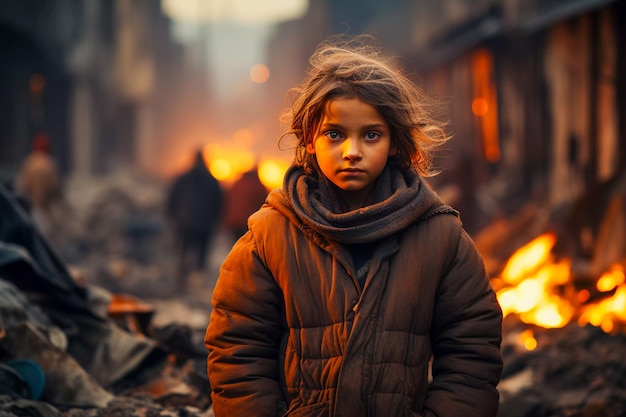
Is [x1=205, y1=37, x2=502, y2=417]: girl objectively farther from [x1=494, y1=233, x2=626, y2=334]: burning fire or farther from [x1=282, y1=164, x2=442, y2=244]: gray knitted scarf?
[x1=494, y1=233, x2=626, y2=334]: burning fire

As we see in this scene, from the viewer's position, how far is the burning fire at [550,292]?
24.5 feet

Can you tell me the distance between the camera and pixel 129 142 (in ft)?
107

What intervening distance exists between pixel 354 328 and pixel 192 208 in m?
9.62

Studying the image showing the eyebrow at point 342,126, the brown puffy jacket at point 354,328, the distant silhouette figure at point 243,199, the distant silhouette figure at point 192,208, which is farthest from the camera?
the distant silhouette figure at point 192,208

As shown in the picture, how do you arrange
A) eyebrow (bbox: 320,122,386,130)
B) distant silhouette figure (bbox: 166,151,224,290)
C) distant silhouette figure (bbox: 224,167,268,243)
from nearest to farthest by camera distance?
eyebrow (bbox: 320,122,386,130) → distant silhouette figure (bbox: 224,167,268,243) → distant silhouette figure (bbox: 166,151,224,290)

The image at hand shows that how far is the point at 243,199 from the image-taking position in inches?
474

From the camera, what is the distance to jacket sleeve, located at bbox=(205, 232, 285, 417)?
8.98 ft

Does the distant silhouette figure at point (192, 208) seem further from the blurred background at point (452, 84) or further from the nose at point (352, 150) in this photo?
the nose at point (352, 150)

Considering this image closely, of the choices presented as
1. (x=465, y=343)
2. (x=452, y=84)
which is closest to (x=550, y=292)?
(x=465, y=343)

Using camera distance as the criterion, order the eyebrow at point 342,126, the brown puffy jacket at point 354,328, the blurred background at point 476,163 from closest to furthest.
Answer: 1. the brown puffy jacket at point 354,328
2. the eyebrow at point 342,126
3. the blurred background at point 476,163

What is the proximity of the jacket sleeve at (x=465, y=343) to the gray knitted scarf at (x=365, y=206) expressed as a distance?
0.22 metres

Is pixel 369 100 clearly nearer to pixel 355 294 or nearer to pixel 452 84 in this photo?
pixel 355 294

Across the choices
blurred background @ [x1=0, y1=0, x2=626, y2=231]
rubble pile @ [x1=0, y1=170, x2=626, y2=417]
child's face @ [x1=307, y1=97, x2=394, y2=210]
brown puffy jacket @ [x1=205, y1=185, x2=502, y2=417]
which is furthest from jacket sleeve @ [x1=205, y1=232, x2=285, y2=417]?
blurred background @ [x1=0, y1=0, x2=626, y2=231]

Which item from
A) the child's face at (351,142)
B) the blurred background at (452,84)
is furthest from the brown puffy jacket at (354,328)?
the blurred background at (452,84)
